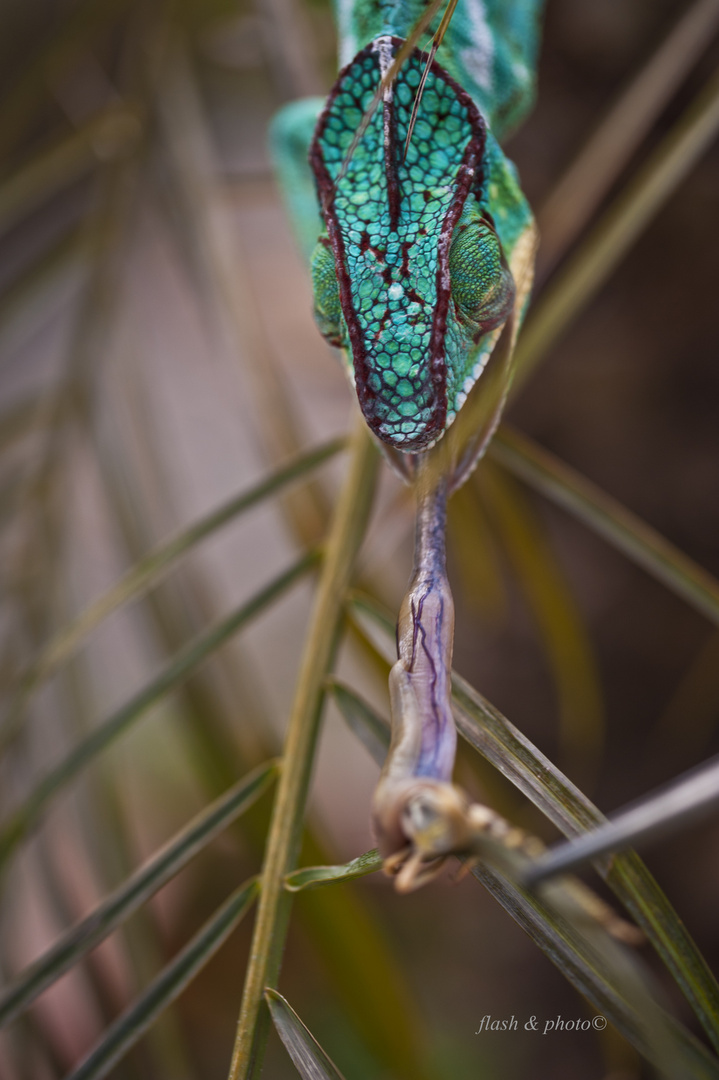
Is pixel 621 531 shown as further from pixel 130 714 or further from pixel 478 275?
pixel 130 714

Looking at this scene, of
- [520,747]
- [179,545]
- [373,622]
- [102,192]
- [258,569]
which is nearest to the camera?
[520,747]

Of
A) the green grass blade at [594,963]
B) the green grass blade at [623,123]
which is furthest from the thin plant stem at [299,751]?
the green grass blade at [623,123]

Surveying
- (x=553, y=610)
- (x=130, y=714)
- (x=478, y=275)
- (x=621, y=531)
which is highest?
(x=478, y=275)

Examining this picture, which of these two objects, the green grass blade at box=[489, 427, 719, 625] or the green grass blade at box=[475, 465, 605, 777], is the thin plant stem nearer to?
the green grass blade at box=[489, 427, 719, 625]

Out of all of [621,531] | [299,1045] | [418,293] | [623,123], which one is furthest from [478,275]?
[623,123]

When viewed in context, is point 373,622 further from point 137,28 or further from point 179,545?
point 137,28

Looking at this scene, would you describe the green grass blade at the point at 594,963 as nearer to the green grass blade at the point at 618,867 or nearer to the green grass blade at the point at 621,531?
the green grass blade at the point at 618,867

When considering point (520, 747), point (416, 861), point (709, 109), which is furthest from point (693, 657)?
point (416, 861)
